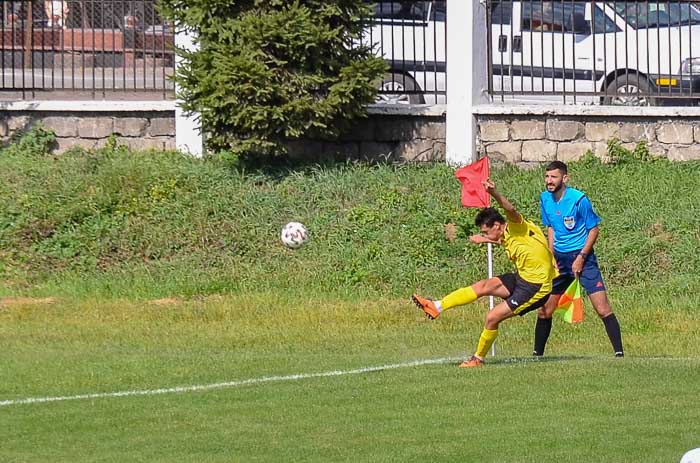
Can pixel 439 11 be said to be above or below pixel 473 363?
above

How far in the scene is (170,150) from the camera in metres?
16.8

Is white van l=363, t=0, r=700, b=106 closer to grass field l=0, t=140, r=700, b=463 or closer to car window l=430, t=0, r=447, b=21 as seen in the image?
car window l=430, t=0, r=447, b=21

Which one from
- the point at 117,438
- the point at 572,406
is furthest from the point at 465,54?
the point at 117,438

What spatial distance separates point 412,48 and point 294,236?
3696 mm

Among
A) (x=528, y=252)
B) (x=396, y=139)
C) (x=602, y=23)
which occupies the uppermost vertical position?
(x=602, y=23)

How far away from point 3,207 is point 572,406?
859 cm

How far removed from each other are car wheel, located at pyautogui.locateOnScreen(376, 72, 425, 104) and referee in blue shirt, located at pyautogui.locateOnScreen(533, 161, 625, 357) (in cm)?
566

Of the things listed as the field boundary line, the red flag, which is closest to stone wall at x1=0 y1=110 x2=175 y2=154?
the red flag

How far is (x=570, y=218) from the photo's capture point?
11.2 meters

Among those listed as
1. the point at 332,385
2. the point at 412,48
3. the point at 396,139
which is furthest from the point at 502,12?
the point at 332,385

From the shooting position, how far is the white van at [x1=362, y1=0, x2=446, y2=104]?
1698 centimetres

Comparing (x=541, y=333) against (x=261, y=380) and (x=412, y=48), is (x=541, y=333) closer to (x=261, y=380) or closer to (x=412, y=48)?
(x=261, y=380)

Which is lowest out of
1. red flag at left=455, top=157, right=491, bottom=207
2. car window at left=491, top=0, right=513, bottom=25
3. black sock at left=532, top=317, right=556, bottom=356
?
black sock at left=532, top=317, right=556, bottom=356

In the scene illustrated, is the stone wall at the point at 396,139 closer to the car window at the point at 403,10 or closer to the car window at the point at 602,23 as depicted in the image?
the car window at the point at 403,10
